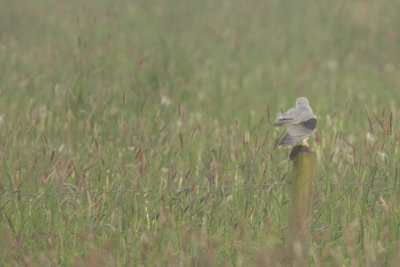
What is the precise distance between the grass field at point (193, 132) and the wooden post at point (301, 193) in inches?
3.4

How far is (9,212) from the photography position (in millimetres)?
3496

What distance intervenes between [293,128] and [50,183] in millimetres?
1440

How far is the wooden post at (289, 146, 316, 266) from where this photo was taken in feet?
9.87

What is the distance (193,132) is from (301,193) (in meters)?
1.06

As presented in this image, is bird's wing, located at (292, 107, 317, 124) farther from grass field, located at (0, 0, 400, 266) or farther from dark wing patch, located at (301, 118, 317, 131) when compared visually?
grass field, located at (0, 0, 400, 266)

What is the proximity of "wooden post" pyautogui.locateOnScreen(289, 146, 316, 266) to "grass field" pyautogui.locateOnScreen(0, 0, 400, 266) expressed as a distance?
87 millimetres

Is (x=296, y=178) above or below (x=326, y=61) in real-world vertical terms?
above

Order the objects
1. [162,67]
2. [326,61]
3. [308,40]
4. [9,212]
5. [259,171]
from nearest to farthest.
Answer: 1. [9,212]
2. [259,171]
3. [162,67]
4. [326,61]
5. [308,40]

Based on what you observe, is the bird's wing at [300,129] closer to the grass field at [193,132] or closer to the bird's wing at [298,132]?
the bird's wing at [298,132]

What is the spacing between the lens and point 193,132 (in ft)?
13.0

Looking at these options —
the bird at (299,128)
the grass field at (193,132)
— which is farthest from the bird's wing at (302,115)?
the grass field at (193,132)

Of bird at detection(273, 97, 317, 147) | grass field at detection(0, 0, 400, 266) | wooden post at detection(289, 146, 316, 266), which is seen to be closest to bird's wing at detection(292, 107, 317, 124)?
bird at detection(273, 97, 317, 147)

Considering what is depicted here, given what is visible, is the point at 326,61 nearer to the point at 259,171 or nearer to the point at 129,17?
the point at 129,17

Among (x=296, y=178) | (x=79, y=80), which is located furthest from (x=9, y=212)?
(x=79, y=80)
